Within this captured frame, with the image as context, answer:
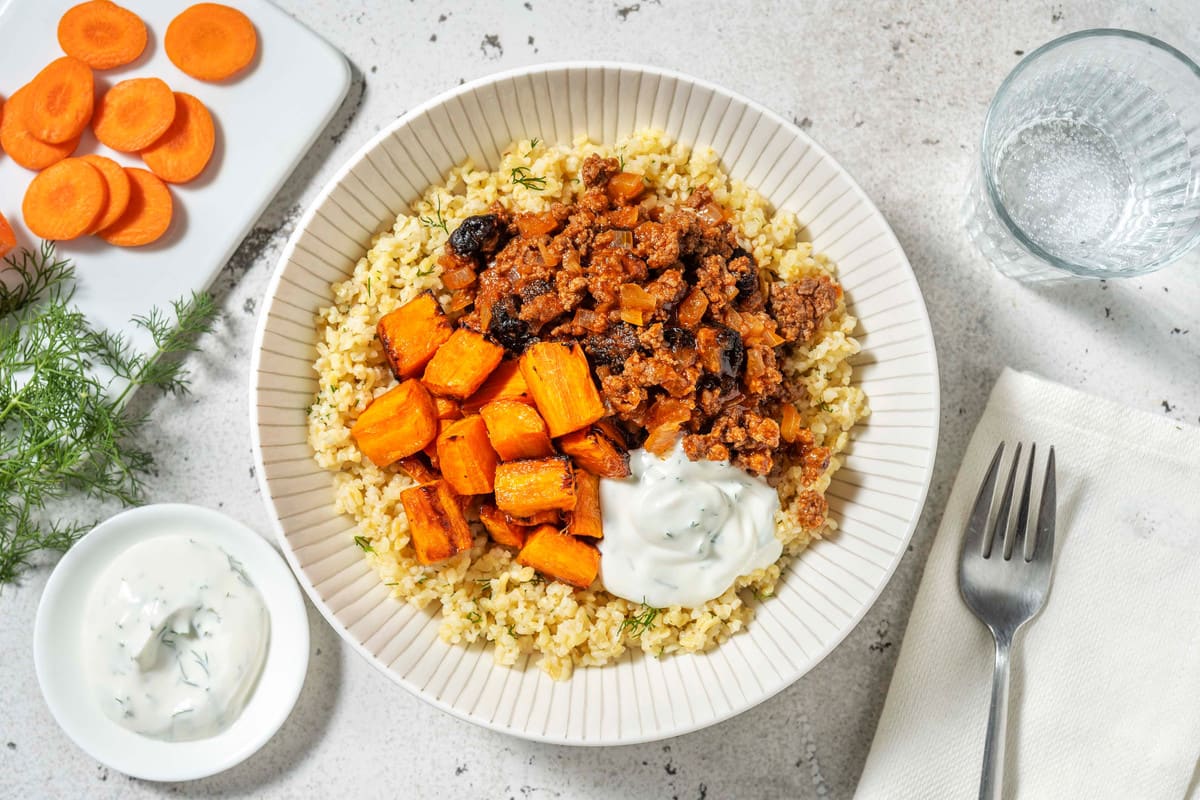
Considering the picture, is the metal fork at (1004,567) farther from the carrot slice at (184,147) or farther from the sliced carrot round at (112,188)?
the sliced carrot round at (112,188)

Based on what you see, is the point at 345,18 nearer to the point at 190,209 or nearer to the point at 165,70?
the point at 165,70

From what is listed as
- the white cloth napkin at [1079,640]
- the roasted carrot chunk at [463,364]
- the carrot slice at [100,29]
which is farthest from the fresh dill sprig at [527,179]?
the white cloth napkin at [1079,640]

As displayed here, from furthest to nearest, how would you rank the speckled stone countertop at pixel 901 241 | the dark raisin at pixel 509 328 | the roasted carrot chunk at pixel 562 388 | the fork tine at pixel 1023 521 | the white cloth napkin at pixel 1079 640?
the speckled stone countertop at pixel 901 241 → the white cloth napkin at pixel 1079 640 → the fork tine at pixel 1023 521 → the dark raisin at pixel 509 328 → the roasted carrot chunk at pixel 562 388

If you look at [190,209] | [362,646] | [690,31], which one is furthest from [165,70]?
[362,646]

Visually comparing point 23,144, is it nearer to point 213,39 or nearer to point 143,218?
point 143,218

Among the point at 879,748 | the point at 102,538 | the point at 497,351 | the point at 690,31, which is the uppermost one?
the point at 690,31

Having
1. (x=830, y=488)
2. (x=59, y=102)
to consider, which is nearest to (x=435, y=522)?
(x=830, y=488)
